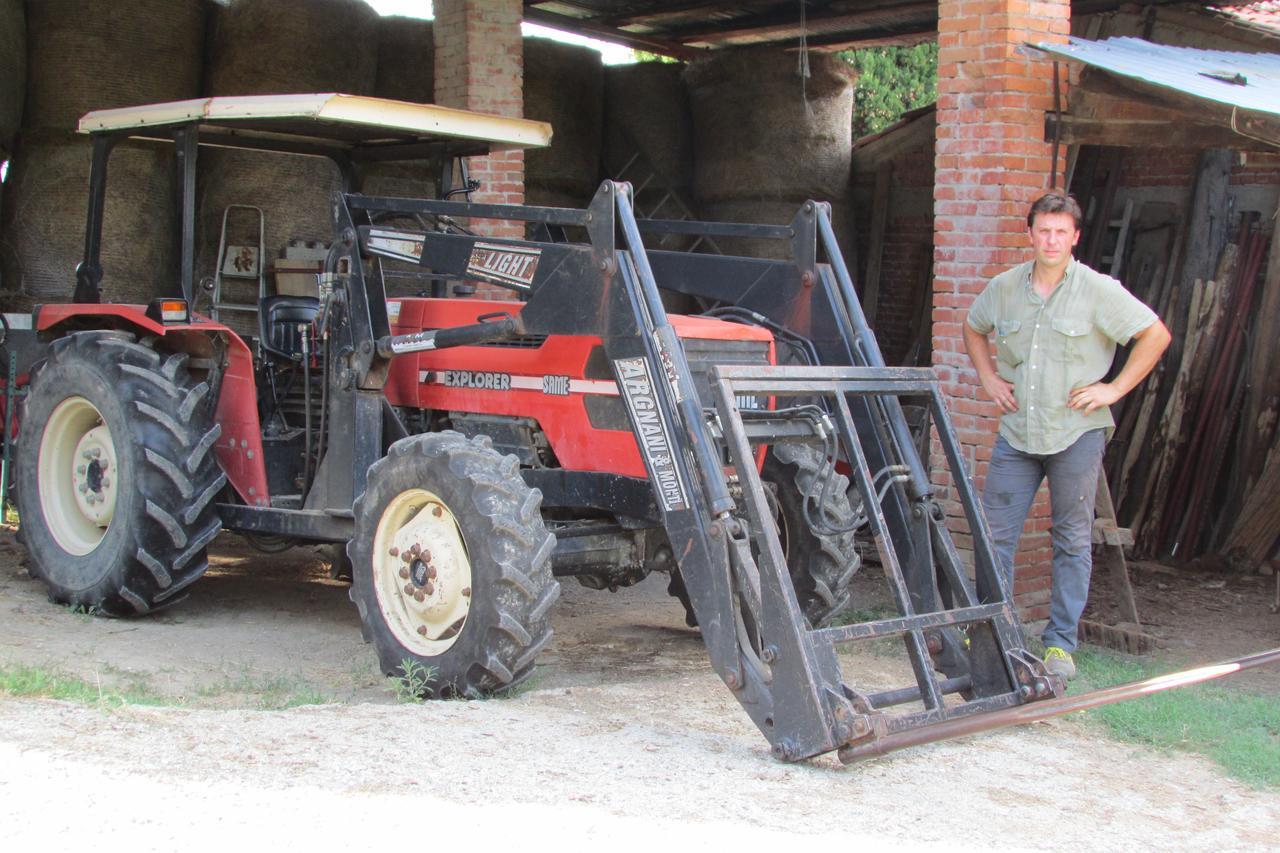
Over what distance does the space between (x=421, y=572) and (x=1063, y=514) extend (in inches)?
93.4

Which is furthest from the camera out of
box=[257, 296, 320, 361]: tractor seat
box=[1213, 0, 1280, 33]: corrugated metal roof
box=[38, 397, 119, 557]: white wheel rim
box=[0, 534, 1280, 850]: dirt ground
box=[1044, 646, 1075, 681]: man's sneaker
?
box=[1213, 0, 1280, 33]: corrugated metal roof

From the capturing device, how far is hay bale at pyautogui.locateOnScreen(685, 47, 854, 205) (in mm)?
11398

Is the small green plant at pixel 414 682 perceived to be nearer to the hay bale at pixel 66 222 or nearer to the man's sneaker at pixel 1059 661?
the man's sneaker at pixel 1059 661

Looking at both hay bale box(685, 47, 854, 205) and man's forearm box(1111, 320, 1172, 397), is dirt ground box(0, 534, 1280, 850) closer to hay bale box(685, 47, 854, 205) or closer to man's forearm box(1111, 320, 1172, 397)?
man's forearm box(1111, 320, 1172, 397)

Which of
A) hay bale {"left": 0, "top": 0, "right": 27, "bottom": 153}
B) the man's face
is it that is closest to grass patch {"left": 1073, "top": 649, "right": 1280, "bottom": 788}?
the man's face

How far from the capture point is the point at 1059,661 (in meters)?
5.28

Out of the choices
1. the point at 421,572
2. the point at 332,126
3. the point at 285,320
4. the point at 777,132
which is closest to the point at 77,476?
the point at 285,320

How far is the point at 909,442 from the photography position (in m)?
5.09

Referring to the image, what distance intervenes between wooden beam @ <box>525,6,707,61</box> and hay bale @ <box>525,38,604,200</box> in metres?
1.19

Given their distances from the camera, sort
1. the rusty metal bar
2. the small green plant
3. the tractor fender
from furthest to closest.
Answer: the tractor fender → the small green plant → the rusty metal bar

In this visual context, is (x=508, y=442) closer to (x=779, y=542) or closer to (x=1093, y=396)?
(x=779, y=542)

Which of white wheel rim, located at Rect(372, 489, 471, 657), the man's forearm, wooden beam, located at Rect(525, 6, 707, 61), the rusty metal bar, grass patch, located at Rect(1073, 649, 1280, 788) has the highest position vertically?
wooden beam, located at Rect(525, 6, 707, 61)

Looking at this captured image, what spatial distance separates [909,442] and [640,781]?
67.6 inches

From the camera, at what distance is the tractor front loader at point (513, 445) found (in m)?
4.50
